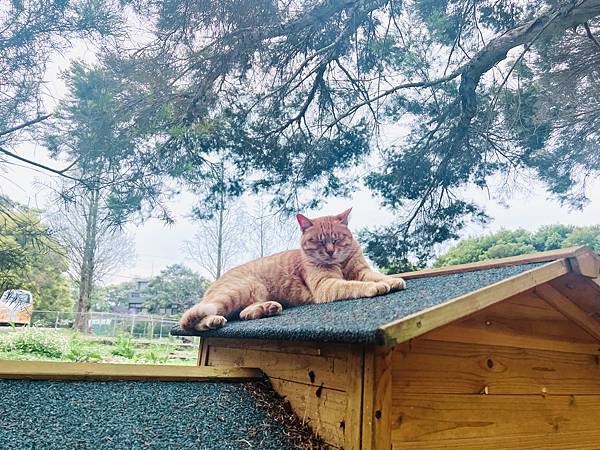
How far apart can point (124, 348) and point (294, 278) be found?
11.4ft

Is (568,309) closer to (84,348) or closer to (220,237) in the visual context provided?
(220,237)

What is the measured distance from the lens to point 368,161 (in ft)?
12.8

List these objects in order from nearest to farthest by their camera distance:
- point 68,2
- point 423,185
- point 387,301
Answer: point 387,301 < point 68,2 < point 423,185

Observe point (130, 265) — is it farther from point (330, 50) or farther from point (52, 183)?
point (330, 50)

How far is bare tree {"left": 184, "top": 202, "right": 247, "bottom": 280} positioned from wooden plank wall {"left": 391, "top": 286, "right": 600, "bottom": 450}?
2.86 meters

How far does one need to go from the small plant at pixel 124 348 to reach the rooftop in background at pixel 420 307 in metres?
3.49

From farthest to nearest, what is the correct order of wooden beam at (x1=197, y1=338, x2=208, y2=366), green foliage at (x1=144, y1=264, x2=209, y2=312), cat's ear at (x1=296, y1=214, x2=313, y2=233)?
green foliage at (x1=144, y1=264, x2=209, y2=312) → cat's ear at (x1=296, y1=214, x2=313, y2=233) → wooden beam at (x1=197, y1=338, x2=208, y2=366)

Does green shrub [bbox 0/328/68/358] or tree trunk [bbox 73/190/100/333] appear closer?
tree trunk [bbox 73/190/100/333]

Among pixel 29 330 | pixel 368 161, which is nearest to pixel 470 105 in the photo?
pixel 368 161

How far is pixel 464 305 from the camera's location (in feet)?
2.80

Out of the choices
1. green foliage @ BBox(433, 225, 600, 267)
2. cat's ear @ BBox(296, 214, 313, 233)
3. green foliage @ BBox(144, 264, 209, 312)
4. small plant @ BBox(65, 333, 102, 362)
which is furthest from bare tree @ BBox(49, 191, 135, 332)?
green foliage @ BBox(433, 225, 600, 267)

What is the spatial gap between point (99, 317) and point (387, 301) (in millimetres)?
5042

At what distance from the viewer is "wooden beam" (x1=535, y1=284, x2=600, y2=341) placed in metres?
1.25

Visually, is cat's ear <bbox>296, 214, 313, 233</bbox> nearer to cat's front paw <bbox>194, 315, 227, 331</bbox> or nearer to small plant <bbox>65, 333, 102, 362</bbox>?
cat's front paw <bbox>194, 315, 227, 331</bbox>
